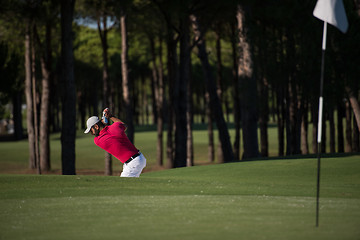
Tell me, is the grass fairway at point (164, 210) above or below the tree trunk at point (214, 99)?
below

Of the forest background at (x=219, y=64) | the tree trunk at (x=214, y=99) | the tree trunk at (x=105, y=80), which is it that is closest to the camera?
the forest background at (x=219, y=64)

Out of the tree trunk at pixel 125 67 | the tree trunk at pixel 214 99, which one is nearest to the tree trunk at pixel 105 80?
the tree trunk at pixel 125 67

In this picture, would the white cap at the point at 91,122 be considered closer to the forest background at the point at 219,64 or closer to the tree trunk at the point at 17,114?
the forest background at the point at 219,64

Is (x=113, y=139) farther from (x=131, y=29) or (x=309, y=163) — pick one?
(x=131, y=29)

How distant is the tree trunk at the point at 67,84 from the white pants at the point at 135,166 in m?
9.79

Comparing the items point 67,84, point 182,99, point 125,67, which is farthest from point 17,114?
point 67,84

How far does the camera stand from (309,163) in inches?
754

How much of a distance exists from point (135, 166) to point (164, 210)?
12.3 ft

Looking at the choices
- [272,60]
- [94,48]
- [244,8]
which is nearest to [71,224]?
[272,60]

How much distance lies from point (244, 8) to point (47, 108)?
11.9 metres

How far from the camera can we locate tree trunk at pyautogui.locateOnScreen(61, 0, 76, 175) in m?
22.0

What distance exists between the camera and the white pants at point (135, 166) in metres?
12.5

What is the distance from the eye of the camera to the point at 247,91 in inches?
1072

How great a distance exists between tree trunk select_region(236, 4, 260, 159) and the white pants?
14.6 metres
